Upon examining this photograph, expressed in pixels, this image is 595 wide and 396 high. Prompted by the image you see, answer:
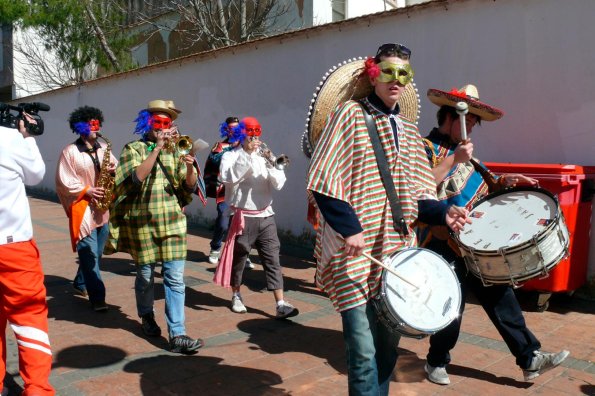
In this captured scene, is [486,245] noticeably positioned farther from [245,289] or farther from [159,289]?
[159,289]

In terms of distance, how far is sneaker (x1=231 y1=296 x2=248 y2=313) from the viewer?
17.8 feet

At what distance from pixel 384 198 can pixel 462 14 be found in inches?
185

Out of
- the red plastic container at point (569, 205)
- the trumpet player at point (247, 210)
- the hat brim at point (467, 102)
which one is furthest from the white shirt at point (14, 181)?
the red plastic container at point (569, 205)

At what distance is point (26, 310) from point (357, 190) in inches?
79.5

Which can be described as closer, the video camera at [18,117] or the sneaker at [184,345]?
the video camera at [18,117]

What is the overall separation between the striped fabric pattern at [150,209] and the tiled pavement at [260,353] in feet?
2.49

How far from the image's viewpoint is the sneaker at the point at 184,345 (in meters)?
4.28

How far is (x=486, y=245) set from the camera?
3373 mm

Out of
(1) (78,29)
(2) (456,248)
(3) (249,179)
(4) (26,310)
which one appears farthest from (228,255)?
(1) (78,29)

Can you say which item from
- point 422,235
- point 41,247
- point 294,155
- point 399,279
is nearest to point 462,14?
point 294,155

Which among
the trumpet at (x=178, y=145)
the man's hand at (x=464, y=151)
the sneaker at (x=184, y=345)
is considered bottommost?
the sneaker at (x=184, y=345)

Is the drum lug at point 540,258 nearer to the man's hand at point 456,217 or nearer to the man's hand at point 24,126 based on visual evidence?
the man's hand at point 456,217

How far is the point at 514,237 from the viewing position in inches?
132

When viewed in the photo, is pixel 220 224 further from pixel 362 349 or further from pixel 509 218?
pixel 362 349
